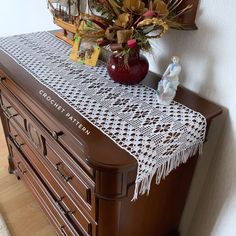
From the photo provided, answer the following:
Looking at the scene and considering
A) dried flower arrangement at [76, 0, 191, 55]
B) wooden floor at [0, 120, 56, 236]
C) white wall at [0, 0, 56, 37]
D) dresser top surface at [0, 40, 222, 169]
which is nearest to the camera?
dresser top surface at [0, 40, 222, 169]

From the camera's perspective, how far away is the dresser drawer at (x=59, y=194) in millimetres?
978

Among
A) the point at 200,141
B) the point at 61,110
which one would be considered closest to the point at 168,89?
the point at 200,141

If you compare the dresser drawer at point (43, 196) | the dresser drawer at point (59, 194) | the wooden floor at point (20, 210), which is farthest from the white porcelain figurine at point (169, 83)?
the wooden floor at point (20, 210)

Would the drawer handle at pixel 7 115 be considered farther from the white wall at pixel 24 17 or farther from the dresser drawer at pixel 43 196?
the white wall at pixel 24 17

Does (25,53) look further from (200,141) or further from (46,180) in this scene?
(200,141)

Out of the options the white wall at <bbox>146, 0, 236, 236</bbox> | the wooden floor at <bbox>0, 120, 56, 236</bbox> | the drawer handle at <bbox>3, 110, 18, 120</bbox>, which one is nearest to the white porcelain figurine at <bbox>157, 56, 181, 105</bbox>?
the white wall at <bbox>146, 0, 236, 236</bbox>

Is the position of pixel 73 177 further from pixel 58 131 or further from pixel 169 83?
pixel 169 83

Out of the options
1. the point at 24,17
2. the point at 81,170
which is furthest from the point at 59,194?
the point at 24,17

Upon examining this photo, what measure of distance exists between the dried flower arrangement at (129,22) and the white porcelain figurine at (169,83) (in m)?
0.11

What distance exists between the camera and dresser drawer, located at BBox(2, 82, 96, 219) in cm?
84

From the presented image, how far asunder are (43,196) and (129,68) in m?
0.85

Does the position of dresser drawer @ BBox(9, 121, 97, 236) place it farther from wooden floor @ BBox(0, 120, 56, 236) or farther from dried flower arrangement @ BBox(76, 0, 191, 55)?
dried flower arrangement @ BBox(76, 0, 191, 55)

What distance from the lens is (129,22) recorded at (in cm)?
83

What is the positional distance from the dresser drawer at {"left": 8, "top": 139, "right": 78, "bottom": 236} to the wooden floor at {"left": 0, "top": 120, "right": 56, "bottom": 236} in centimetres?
19
